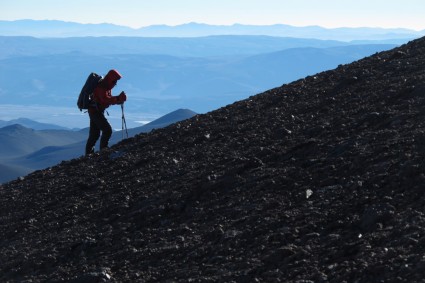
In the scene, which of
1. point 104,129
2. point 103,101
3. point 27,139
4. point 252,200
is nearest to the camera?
point 252,200

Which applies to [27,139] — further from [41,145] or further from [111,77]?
[111,77]

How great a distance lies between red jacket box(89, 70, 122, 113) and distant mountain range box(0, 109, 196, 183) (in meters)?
68.5

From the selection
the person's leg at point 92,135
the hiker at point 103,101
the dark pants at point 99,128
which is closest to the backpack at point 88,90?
the hiker at point 103,101

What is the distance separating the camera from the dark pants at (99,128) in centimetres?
1480

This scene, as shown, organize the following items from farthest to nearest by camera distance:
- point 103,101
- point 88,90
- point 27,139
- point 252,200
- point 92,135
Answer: point 27,139, point 92,135, point 103,101, point 88,90, point 252,200

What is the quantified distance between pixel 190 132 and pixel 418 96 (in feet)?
12.5

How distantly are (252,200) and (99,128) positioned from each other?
6986 mm

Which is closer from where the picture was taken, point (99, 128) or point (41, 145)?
point (99, 128)

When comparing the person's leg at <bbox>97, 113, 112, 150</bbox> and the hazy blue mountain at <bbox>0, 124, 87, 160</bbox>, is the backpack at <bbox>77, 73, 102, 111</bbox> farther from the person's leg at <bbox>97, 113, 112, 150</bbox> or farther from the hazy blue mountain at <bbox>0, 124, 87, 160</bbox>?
the hazy blue mountain at <bbox>0, 124, 87, 160</bbox>

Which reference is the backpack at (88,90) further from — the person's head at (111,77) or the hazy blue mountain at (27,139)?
the hazy blue mountain at (27,139)

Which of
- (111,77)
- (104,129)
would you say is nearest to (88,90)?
(111,77)

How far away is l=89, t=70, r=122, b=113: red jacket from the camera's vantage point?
46.9 feet

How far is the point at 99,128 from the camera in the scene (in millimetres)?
15094

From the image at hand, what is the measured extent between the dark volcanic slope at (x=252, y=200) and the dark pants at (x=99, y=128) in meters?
1.14
